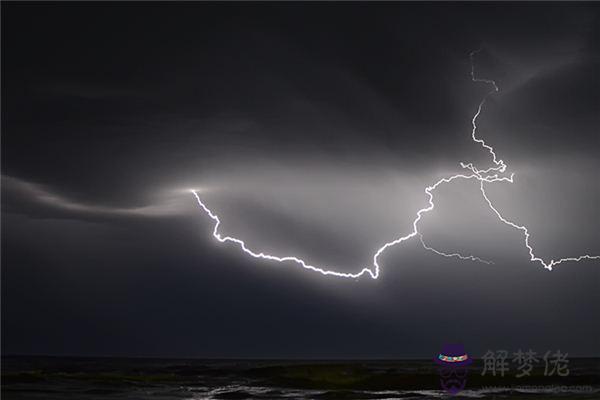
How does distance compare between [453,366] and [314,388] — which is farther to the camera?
[314,388]

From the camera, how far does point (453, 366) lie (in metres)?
21.1

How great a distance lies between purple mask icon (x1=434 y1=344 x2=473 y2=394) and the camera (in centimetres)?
1791

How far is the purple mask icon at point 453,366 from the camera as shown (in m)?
17.9

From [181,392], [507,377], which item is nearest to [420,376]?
[507,377]

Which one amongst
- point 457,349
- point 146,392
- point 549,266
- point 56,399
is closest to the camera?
point 457,349

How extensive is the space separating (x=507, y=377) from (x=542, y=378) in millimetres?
2043

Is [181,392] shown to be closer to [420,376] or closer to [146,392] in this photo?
[146,392]

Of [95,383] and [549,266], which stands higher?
[549,266]

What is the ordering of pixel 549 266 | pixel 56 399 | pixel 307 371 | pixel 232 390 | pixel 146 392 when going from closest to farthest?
1. pixel 549 266
2. pixel 56 399
3. pixel 146 392
4. pixel 232 390
5. pixel 307 371

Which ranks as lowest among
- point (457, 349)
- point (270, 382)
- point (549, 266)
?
point (270, 382)

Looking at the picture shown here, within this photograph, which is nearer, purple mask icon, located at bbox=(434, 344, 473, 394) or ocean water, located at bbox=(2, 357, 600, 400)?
purple mask icon, located at bbox=(434, 344, 473, 394)

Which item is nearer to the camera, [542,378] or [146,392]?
[146,392]

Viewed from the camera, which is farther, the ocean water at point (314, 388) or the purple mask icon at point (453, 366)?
the ocean water at point (314, 388)

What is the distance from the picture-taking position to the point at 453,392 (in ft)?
96.3
